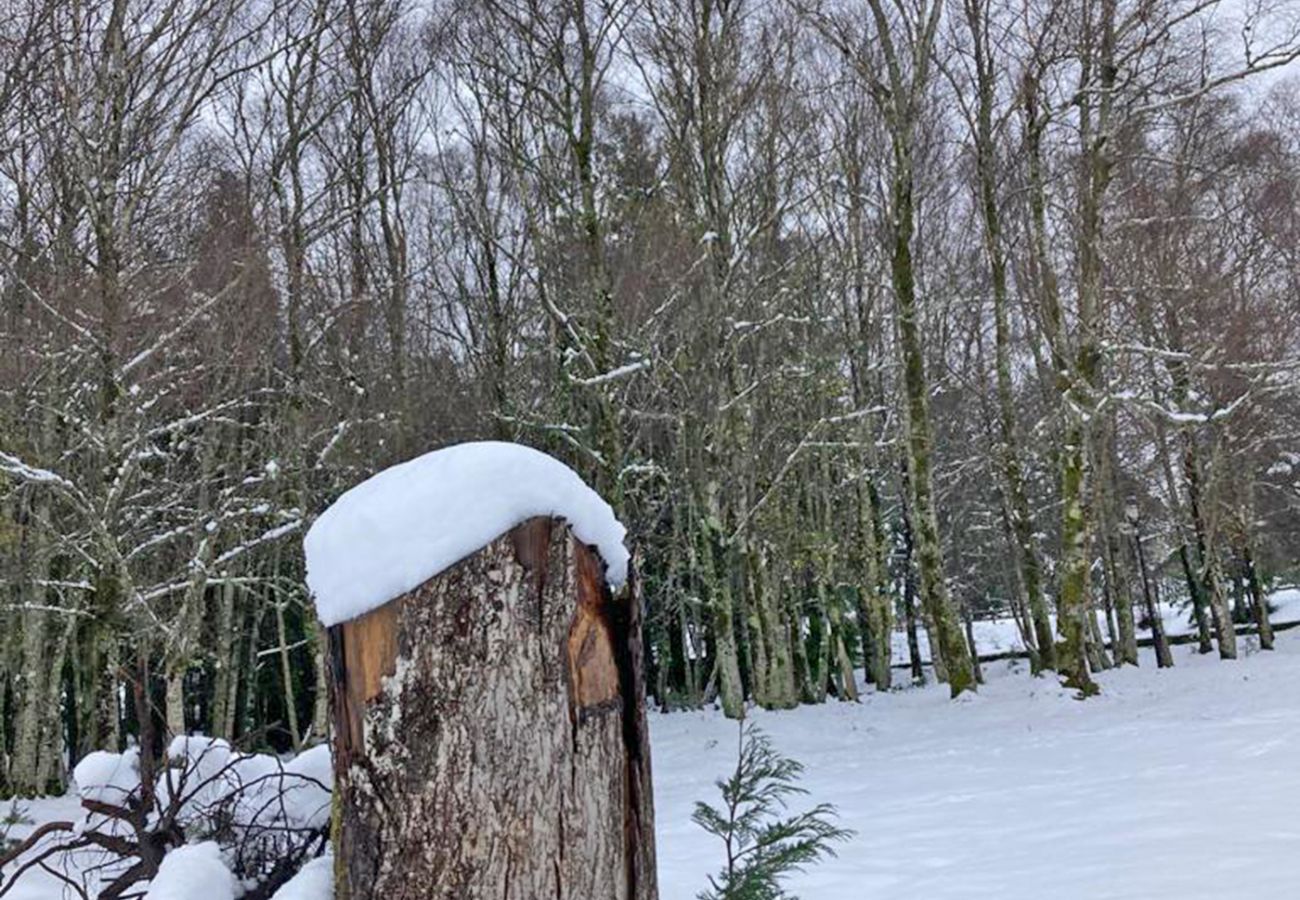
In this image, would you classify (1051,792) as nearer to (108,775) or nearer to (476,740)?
(108,775)

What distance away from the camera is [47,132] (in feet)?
35.3

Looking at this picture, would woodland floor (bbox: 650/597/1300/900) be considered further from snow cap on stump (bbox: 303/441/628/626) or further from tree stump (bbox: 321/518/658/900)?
snow cap on stump (bbox: 303/441/628/626)

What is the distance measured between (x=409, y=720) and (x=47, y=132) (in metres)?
11.5

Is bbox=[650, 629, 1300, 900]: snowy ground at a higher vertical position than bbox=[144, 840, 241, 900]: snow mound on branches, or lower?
lower

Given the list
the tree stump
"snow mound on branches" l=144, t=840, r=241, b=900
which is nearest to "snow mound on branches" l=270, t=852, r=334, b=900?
the tree stump

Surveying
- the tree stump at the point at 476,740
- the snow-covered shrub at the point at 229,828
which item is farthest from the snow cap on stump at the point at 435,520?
the snow-covered shrub at the point at 229,828

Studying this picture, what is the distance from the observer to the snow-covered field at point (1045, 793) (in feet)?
15.2

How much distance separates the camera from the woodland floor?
4633 mm

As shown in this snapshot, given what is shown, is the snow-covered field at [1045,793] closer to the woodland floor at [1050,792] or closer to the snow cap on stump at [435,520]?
the woodland floor at [1050,792]

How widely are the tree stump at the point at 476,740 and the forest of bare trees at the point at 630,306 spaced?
30.2 ft

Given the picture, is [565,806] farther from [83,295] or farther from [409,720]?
[83,295]

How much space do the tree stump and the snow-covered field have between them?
3369 millimetres

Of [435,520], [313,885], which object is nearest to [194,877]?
[313,885]

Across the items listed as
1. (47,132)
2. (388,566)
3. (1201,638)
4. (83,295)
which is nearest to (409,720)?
(388,566)
